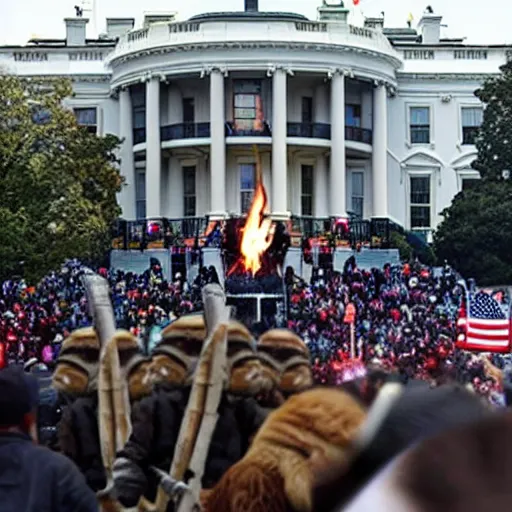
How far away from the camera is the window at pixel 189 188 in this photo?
161 feet

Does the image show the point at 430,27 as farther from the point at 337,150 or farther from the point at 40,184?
the point at 40,184

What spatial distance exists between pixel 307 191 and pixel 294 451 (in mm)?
45921

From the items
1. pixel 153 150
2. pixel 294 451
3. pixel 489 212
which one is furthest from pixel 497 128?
pixel 294 451

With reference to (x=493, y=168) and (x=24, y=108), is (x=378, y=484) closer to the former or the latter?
(x=24, y=108)

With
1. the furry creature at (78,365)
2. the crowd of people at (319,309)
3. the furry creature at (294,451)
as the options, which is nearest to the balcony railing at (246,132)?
the crowd of people at (319,309)

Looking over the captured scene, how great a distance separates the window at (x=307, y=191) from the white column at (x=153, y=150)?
5.01 m

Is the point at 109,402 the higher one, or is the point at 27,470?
the point at 27,470

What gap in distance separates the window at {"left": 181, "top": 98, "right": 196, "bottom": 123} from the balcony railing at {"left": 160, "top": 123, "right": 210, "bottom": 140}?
87cm

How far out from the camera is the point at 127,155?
48500 mm

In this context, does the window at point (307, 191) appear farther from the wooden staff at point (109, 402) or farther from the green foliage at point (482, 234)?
the wooden staff at point (109, 402)

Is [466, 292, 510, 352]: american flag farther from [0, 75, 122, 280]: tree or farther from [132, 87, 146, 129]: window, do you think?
[132, 87, 146, 129]: window

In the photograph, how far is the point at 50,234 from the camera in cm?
2988

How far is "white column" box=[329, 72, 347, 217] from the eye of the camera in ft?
152

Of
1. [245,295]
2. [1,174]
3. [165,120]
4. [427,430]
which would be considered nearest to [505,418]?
[427,430]
